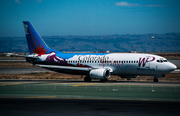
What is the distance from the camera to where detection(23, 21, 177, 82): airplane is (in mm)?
53000

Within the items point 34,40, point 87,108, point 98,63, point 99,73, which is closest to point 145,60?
point 99,73

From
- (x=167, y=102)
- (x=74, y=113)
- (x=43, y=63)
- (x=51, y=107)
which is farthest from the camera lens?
(x=43, y=63)

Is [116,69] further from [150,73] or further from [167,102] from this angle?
[167,102]

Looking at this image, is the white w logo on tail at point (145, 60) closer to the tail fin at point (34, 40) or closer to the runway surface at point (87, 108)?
the tail fin at point (34, 40)

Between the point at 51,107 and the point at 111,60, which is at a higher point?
the point at 111,60

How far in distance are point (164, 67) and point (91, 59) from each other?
13511mm

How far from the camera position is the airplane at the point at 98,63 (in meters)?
53.0

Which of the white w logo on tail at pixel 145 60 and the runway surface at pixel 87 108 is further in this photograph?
the white w logo on tail at pixel 145 60

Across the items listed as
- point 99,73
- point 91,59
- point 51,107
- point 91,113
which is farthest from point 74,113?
point 91,59

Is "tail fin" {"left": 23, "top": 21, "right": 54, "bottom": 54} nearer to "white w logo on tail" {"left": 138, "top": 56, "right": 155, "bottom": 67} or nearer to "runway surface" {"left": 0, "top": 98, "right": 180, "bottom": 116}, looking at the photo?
"white w logo on tail" {"left": 138, "top": 56, "right": 155, "bottom": 67}

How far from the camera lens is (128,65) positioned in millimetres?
54000

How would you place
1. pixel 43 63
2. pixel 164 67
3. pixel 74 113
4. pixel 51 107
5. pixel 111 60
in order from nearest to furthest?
pixel 74 113 < pixel 51 107 < pixel 164 67 < pixel 111 60 < pixel 43 63

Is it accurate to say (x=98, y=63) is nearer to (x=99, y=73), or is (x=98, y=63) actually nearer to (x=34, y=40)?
(x=99, y=73)

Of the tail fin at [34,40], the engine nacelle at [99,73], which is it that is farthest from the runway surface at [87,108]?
the tail fin at [34,40]
